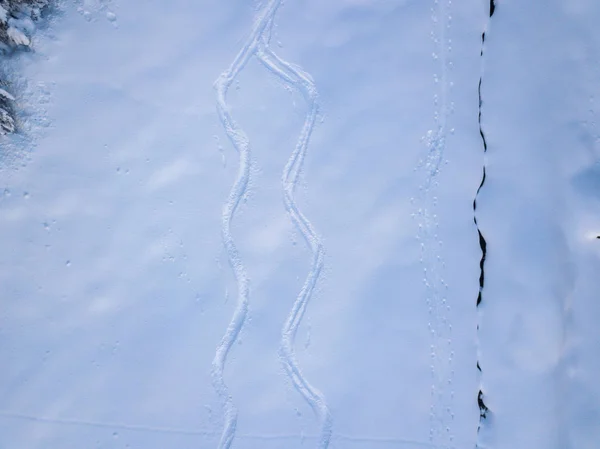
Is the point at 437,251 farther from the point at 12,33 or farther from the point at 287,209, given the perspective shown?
the point at 12,33

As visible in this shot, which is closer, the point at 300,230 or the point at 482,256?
the point at 482,256

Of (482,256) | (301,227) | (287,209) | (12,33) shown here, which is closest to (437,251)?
(482,256)

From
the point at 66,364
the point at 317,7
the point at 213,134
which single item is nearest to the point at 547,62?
the point at 317,7

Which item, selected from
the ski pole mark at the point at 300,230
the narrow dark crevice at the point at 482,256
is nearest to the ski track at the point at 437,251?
the narrow dark crevice at the point at 482,256

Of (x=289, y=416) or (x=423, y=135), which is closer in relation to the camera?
(x=289, y=416)

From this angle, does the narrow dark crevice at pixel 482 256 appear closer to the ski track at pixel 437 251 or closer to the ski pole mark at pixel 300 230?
the ski track at pixel 437 251

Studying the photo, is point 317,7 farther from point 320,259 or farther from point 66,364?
point 66,364

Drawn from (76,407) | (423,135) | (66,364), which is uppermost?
(423,135)
